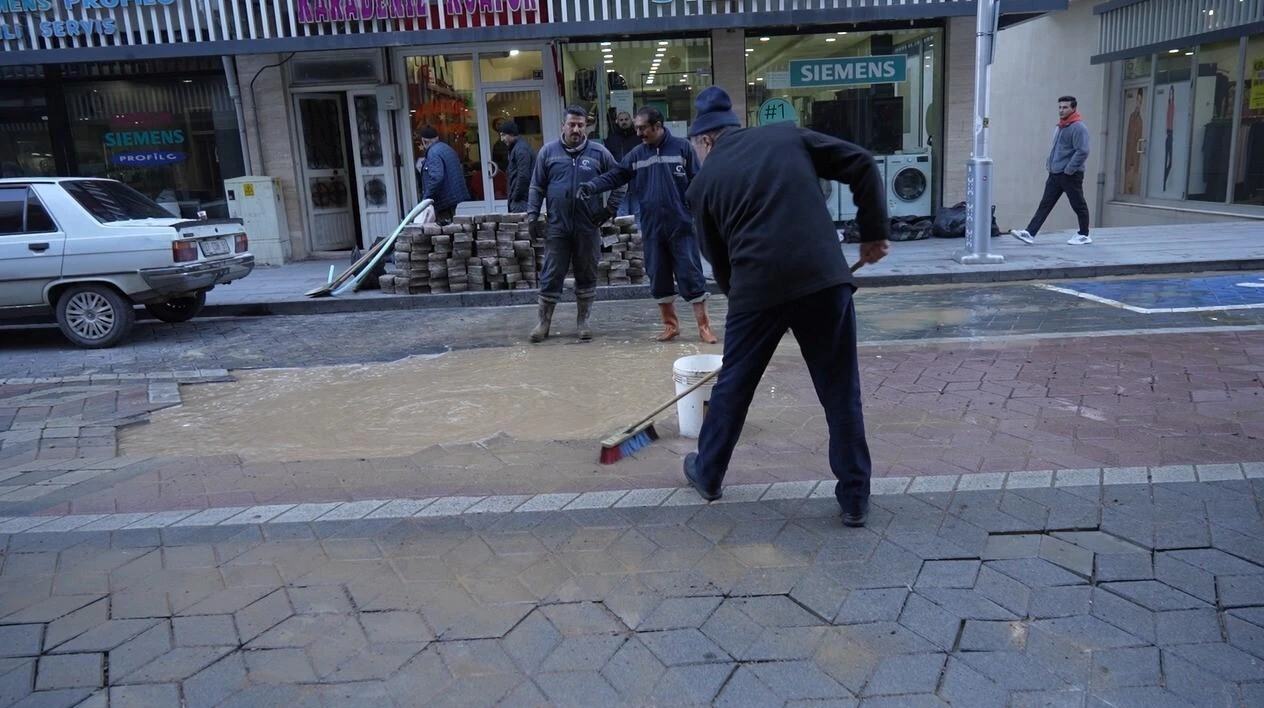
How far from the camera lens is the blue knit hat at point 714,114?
158 inches

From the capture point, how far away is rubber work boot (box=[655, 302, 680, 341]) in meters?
7.72

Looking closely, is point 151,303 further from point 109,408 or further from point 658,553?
point 658,553

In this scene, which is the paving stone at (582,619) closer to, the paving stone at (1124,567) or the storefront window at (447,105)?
the paving stone at (1124,567)

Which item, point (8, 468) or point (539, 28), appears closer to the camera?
point (8, 468)

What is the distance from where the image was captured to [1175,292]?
916cm

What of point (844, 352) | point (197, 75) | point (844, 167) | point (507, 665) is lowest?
point (507, 665)

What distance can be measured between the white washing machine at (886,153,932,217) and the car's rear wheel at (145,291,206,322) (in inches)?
380

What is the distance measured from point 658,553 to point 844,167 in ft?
5.51

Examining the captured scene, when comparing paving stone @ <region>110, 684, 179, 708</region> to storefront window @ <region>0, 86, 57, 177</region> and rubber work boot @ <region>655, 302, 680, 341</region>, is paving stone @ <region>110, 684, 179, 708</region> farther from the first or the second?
storefront window @ <region>0, 86, 57, 177</region>

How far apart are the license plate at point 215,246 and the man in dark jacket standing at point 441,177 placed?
247cm

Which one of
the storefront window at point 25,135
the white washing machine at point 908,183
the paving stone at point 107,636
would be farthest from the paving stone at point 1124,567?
the storefront window at point 25,135

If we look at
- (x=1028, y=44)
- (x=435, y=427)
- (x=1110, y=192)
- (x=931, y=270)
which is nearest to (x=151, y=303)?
(x=435, y=427)

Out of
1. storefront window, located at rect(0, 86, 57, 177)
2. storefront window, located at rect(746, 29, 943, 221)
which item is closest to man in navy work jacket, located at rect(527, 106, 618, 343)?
storefront window, located at rect(746, 29, 943, 221)

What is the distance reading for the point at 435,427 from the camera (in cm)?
566
